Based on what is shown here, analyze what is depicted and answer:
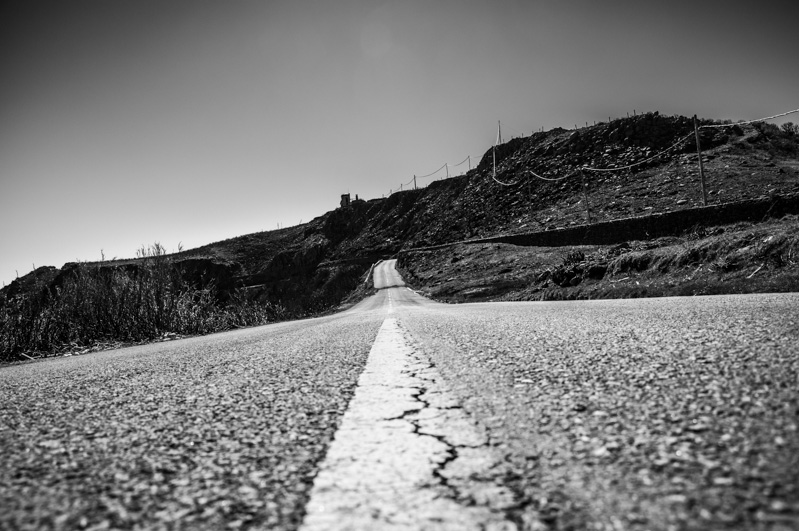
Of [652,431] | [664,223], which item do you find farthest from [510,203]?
[652,431]

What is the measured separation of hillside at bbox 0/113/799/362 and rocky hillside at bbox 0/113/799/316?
0.79ft

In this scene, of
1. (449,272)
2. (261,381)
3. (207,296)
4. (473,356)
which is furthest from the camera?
(449,272)

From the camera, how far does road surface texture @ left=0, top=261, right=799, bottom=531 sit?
2.64 feet

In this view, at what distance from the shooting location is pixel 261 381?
7.86 ft

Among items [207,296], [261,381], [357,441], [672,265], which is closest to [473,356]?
[261,381]

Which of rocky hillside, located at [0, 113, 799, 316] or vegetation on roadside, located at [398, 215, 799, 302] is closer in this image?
vegetation on roadside, located at [398, 215, 799, 302]

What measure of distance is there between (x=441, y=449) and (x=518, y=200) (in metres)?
74.6

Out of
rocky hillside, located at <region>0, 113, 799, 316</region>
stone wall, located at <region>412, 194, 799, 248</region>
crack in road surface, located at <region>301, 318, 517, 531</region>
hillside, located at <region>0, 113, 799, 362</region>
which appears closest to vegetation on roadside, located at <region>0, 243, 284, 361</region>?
hillside, located at <region>0, 113, 799, 362</region>

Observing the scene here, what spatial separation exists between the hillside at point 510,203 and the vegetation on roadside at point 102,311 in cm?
20

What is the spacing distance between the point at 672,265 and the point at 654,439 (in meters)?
15.2

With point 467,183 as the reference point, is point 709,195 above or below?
below

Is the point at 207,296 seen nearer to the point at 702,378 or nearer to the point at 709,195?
the point at 702,378

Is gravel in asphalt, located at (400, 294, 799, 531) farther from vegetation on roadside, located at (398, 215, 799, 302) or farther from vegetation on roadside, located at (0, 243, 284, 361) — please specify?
vegetation on roadside, located at (0, 243, 284, 361)

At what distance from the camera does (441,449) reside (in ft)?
3.85
